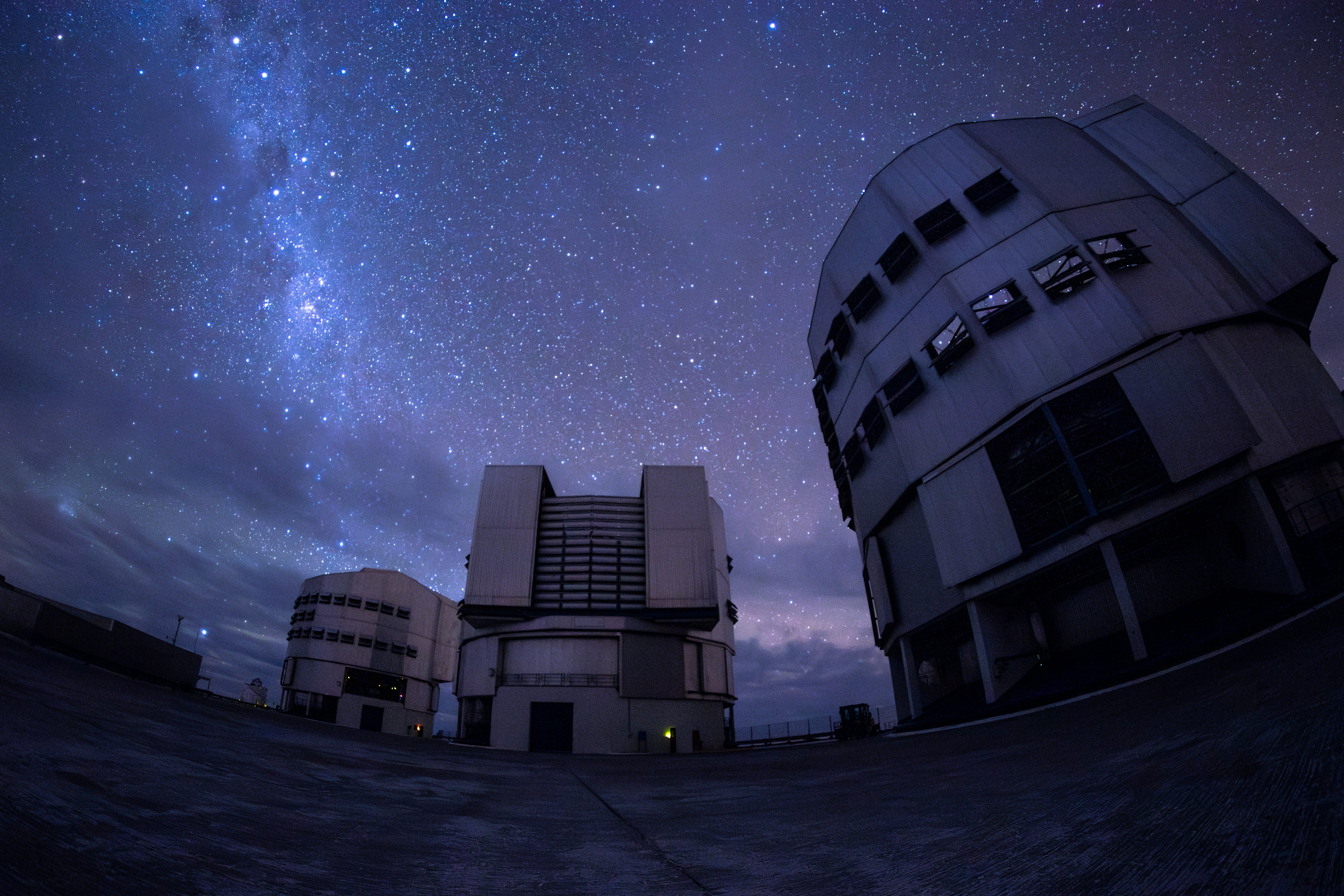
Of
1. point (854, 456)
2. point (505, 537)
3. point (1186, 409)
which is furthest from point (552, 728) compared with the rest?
point (1186, 409)

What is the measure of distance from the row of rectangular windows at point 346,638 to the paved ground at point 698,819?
5823 cm

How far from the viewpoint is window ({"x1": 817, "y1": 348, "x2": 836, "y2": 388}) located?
38344 millimetres

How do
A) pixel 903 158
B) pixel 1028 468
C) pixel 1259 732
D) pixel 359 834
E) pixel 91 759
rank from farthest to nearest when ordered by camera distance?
pixel 903 158 → pixel 1028 468 → pixel 1259 732 → pixel 91 759 → pixel 359 834

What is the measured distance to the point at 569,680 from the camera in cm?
3431

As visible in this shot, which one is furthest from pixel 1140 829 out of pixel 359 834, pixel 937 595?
pixel 937 595

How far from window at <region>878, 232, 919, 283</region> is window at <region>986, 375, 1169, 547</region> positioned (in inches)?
465

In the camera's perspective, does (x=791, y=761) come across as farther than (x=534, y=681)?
No

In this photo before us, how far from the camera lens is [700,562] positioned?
37875mm

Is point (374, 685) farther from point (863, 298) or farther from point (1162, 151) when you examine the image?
point (1162, 151)

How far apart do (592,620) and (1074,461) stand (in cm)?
2835

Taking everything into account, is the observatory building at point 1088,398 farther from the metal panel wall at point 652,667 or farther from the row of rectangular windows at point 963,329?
the metal panel wall at point 652,667

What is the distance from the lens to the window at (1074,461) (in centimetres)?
2197

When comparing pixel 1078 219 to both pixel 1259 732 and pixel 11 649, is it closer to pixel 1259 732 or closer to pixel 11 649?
pixel 1259 732

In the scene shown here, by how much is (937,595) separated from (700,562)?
50.4 ft
